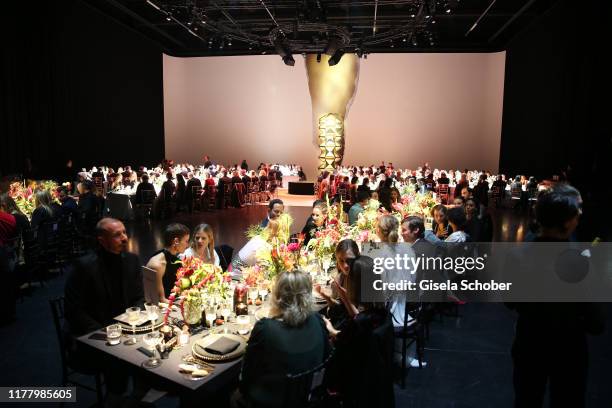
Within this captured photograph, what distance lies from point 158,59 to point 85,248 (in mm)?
11434

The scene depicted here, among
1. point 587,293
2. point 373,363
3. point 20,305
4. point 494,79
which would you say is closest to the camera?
point 587,293

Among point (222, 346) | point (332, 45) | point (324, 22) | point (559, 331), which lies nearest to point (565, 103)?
point (332, 45)

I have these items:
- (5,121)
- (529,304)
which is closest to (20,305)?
(529,304)

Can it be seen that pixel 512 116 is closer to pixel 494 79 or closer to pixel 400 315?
pixel 494 79

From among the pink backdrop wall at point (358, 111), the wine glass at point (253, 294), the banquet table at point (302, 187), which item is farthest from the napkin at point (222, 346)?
the pink backdrop wall at point (358, 111)

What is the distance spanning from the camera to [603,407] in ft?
10.1

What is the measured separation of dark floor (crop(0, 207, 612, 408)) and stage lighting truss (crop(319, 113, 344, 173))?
461 inches

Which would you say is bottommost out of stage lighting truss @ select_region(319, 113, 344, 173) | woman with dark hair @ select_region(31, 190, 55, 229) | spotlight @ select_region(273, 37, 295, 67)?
woman with dark hair @ select_region(31, 190, 55, 229)

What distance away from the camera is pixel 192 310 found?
8.39 ft

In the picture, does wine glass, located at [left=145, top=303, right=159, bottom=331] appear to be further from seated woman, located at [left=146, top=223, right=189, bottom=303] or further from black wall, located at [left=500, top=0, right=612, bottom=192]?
black wall, located at [left=500, top=0, right=612, bottom=192]

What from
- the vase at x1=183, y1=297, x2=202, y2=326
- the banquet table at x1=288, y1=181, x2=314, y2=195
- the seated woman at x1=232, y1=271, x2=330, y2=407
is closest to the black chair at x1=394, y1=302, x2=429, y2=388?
the seated woman at x1=232, y1=271, x2=330, y2=407

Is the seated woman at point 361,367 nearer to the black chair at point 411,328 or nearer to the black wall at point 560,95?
the black chair at point 411,328

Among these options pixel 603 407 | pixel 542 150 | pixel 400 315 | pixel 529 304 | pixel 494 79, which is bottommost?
pixel 603 407

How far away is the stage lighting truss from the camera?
639 inches
